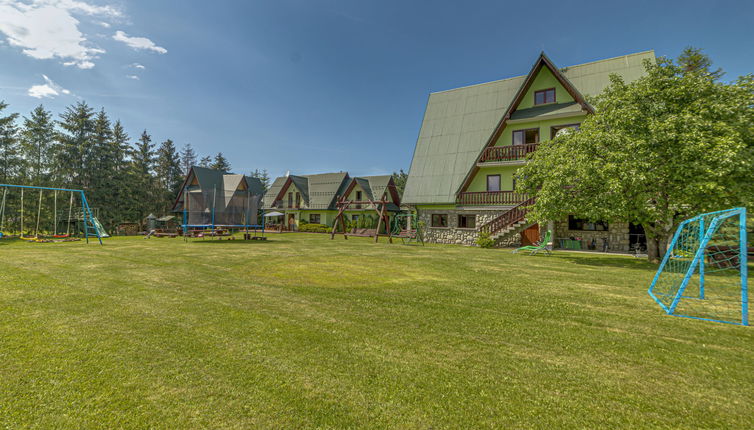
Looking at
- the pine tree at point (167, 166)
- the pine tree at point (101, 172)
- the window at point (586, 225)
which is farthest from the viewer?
the pine tree at point (167, 166)

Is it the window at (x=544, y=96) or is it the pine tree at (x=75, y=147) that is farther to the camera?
the pine tree at (x=75, y=147)

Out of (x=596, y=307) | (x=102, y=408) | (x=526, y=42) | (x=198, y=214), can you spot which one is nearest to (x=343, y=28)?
(x=526, y=42)

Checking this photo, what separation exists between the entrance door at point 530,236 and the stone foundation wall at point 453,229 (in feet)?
7.08

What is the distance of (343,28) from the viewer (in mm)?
25266

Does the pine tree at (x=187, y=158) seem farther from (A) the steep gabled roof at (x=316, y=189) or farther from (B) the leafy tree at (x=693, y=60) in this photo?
(B) the leafy tree at (x=693, y=60)

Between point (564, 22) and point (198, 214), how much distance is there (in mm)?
25762

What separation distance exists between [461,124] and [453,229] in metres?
9.11

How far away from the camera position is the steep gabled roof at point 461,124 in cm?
2259

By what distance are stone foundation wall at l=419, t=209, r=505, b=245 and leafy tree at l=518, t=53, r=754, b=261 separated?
774 cm

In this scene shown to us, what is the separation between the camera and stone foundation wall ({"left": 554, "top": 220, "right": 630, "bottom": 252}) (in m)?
19.7

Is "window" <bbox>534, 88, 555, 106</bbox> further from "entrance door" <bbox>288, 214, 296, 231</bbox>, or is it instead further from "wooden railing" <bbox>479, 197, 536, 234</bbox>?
"entrance door" <bbox>288, 214, 296, 231</bbox>

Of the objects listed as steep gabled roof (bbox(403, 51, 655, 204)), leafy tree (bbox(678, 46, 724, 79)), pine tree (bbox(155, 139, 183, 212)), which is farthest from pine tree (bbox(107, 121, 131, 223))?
leafy tree (bbox(678, 46, 724, 79))

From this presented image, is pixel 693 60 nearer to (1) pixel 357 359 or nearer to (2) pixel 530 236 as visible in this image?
(2) pixel 530 236

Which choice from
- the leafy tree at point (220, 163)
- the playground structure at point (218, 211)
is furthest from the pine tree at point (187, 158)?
the playground structure at point (218, 211)
